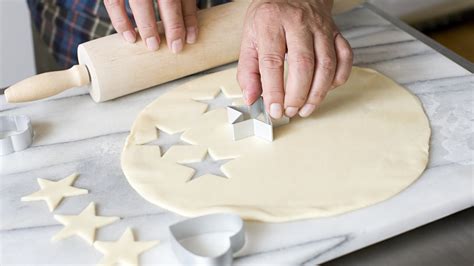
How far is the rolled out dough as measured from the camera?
89 cm

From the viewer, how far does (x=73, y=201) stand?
0.93 metres

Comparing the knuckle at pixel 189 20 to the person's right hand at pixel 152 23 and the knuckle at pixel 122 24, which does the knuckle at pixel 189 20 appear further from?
the knuckle at pixel 122 24

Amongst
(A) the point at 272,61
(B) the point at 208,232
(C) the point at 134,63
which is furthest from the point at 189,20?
(B) the point at 208,232

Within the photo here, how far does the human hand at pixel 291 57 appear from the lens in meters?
1.00

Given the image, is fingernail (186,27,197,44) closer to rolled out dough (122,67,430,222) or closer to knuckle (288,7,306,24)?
rolled out dough (122,67,430,222)

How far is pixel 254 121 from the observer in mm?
1027

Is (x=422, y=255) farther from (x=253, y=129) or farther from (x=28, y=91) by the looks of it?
(x=28, y=91)

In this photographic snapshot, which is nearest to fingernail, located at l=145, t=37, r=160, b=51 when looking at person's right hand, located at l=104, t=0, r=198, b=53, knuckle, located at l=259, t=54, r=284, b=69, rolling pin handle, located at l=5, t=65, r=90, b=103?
person's right hand, located at l=104, t=0, r=198, b=53

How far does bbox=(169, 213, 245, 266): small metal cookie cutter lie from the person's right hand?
43cm

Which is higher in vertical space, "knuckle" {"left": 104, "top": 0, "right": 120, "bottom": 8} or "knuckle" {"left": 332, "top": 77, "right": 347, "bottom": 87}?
"knuckle" {"left": 104, "top": 0, "right": 120, "bottom": 8}

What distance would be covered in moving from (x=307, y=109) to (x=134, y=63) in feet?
1.09

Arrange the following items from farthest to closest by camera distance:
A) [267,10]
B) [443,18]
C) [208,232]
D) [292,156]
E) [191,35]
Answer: [443,18], [191,35], [267,10], [292,156], [208,232]

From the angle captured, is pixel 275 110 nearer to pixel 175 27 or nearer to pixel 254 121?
pixel 254 121

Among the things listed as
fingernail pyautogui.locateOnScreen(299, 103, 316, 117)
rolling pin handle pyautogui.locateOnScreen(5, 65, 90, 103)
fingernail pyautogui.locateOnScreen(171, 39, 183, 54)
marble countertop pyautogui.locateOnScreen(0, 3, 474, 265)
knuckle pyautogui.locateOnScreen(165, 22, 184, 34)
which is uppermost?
knuckle pyautogui.locateOnScreen(165, 22, 184, 34)
